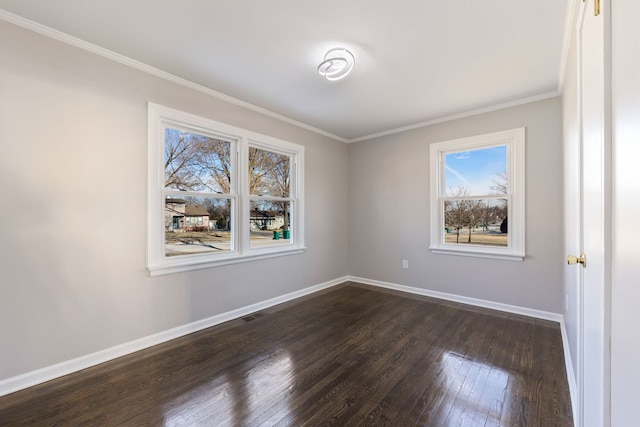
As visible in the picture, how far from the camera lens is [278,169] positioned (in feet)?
12.9

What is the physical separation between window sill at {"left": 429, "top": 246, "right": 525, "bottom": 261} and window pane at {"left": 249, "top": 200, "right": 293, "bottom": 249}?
2.12 meters

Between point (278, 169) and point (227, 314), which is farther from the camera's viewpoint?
point (278, 169)

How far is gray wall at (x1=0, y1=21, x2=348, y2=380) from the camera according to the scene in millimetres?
→ 1934

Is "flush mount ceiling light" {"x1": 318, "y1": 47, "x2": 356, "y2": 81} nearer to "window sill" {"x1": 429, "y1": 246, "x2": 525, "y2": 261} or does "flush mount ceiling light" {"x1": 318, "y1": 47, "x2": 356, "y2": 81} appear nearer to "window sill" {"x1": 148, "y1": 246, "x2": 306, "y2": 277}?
"window sill" {"x1": 148, "y1": 246, "x2": 306, "y2": 277}

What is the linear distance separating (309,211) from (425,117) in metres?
2.11

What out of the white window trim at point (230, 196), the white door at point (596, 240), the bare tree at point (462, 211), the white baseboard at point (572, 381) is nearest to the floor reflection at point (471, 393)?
the white baseboard at point (572, 381)

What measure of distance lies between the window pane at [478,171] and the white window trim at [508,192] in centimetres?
7

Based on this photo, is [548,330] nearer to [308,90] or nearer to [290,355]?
[290,355]

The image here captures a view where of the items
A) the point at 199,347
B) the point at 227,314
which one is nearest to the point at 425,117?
the point at 227,314

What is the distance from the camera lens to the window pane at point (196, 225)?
2.83 metres

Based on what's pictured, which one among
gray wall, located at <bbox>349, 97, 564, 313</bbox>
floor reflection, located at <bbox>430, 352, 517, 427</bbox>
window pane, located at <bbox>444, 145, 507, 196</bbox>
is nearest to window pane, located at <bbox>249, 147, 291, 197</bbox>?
gray wall, located at <bbox>349, 97, 564, 313</bbox>

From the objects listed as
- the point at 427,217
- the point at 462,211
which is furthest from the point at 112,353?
the point at 462,211

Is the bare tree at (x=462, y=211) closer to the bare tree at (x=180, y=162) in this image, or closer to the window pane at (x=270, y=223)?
the window pane at (x=270, y=223)

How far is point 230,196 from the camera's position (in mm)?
3266
